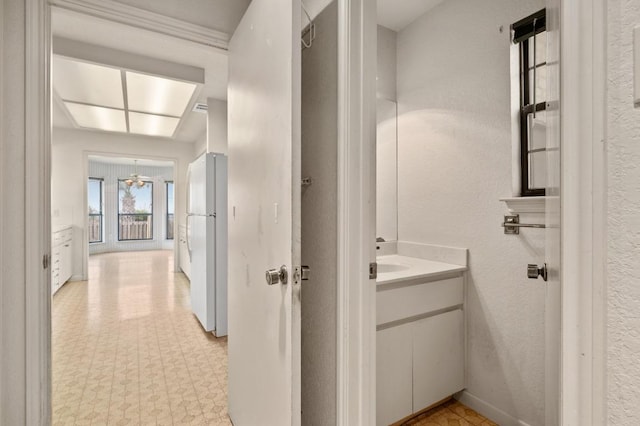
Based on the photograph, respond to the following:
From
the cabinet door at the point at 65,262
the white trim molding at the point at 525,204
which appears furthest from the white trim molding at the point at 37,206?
Result: the cabinet door at the point at 65,262

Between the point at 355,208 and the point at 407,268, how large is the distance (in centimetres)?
98

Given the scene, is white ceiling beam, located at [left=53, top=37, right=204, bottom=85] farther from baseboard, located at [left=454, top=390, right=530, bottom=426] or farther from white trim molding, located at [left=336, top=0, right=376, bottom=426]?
baseboard, located at [left=454, top=390, right=530, bottom=426]

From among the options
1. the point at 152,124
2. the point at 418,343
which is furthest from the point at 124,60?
the point at 418,343

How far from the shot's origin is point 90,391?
2.00 metres

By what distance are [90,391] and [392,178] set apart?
2.48 m

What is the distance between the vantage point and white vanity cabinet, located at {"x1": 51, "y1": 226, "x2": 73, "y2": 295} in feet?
13.5

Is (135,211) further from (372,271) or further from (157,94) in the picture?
(372,271)

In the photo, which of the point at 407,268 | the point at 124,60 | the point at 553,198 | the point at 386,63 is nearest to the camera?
the point at 553,198

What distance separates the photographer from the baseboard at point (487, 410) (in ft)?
5.54

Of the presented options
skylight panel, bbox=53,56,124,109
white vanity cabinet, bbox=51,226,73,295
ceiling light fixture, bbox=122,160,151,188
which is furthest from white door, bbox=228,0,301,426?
ceiling light fixture, bbox=122,160,151,188

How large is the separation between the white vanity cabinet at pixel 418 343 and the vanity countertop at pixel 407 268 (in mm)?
28

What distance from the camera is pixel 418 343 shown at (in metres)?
1.68

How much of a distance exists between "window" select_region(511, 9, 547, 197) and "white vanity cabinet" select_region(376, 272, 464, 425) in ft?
2.24

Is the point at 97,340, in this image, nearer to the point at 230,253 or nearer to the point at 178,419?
the point at 178,419
